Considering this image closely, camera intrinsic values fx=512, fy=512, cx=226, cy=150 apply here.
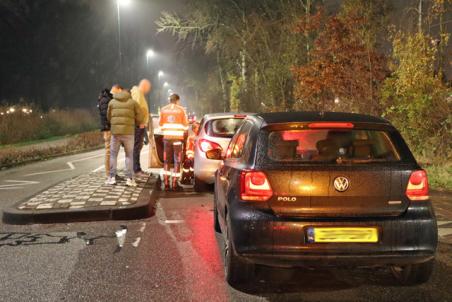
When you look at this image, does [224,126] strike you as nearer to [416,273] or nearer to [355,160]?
[355,160]

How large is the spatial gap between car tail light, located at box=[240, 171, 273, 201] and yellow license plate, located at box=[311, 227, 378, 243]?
0.49 m

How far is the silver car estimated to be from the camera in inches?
378

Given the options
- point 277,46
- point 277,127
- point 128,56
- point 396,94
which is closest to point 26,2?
point 277,46

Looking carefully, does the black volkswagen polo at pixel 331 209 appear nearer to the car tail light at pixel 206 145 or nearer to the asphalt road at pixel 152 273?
the asphalt road at pixel 152 273

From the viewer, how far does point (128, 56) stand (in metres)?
77.1

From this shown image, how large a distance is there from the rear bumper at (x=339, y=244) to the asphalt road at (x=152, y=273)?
1.22 ft

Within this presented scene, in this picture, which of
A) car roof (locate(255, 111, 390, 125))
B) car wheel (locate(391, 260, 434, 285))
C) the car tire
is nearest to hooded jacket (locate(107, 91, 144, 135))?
the car tire

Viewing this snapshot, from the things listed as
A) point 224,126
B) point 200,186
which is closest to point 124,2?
point 224,126

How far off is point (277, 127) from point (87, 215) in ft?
13.1

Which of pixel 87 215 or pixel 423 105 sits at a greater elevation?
pixel 423 105

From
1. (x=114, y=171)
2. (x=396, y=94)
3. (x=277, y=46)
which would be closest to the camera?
(x=114, y=171)

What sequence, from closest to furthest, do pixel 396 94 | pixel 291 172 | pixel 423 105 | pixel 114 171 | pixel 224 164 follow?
pixel 291 172 → pixel 224 164 → pixel 114 171 → pixel 423 105 → pixel 396 94

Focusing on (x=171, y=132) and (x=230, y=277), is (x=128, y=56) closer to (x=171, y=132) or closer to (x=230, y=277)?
(x=171, y=132)

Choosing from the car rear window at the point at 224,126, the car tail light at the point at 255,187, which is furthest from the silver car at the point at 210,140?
the car tail light at the point at 255,187
